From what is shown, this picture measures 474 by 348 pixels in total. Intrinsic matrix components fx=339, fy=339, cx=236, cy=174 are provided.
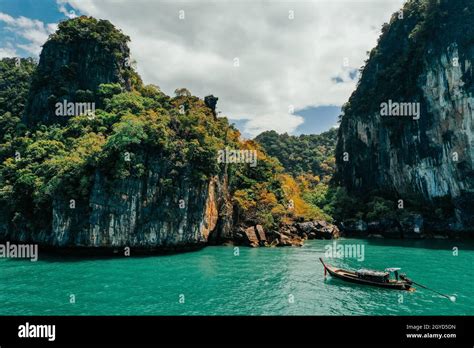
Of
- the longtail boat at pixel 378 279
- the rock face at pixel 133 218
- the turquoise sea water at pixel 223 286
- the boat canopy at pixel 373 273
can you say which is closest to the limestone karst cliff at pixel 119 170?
the rock face at pixel 133 218

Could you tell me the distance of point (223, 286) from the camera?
62.1 feet

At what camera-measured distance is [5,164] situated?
117ft

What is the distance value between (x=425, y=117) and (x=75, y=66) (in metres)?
45.7

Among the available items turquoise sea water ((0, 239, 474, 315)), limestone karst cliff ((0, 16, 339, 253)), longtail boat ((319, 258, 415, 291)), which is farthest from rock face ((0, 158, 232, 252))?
longtail boat ((319, 258, 415, 291))

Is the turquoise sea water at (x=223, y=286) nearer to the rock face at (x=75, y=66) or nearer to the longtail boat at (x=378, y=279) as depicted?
the longtail boat at (x=378, y=279)

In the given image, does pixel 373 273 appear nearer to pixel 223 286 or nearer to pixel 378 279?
pixel 378 279

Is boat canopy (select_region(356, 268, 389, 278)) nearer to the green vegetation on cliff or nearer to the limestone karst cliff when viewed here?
the limestone karst cliff

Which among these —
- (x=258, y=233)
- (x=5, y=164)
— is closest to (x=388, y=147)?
(x=258, y=233)

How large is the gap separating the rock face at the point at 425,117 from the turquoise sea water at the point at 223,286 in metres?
15.5

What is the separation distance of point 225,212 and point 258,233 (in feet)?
13.7

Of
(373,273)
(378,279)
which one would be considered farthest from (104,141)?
(378,279)

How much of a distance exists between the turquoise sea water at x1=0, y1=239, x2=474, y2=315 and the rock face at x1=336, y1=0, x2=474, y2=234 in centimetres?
1547

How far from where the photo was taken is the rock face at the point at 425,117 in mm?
39938

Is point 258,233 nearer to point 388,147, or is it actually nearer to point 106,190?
point 106,190
